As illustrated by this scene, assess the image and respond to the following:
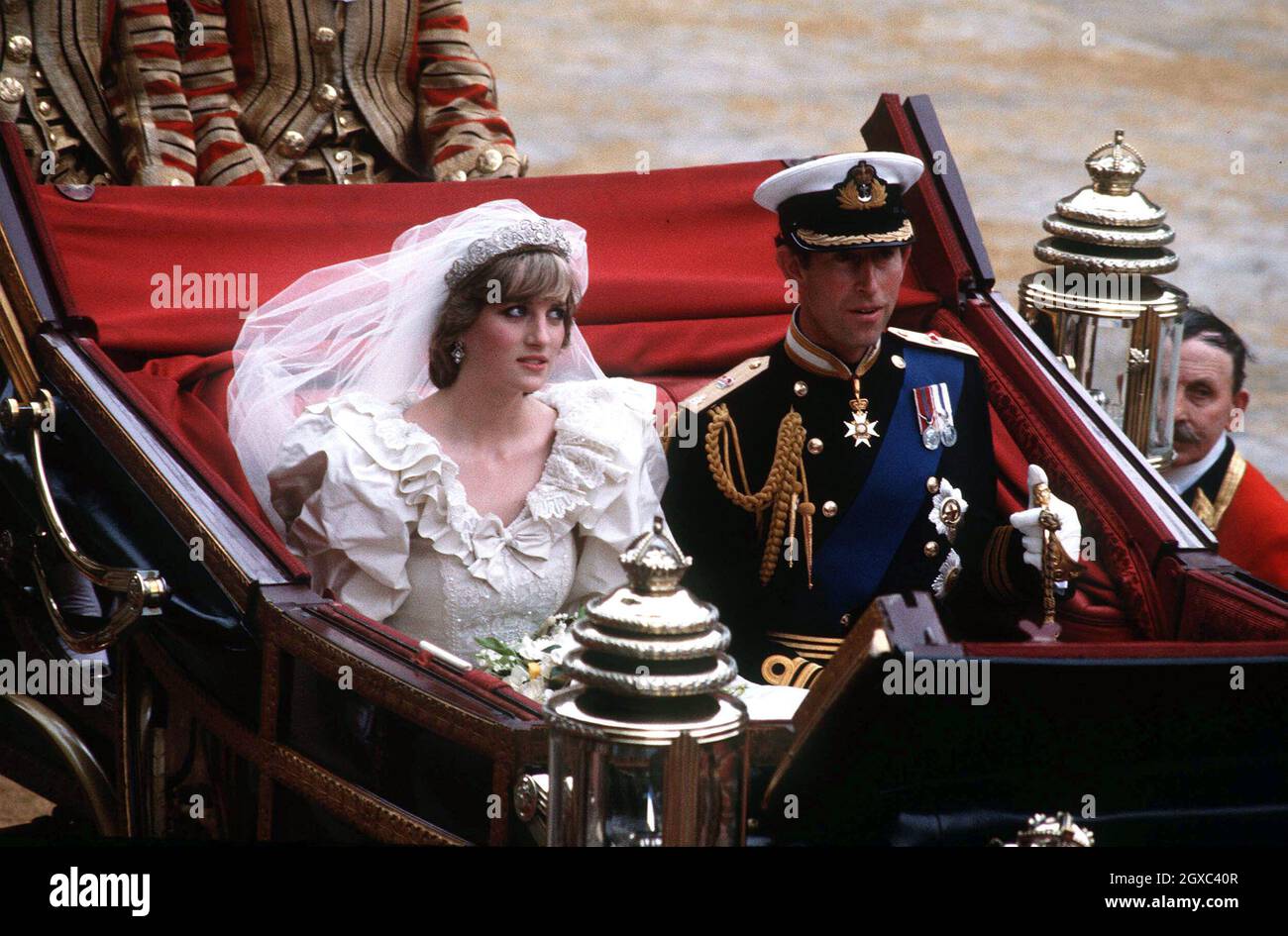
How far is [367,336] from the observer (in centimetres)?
305

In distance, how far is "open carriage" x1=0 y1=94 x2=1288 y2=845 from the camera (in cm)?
216

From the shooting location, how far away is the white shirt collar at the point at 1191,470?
389cm

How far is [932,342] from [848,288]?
0.33m

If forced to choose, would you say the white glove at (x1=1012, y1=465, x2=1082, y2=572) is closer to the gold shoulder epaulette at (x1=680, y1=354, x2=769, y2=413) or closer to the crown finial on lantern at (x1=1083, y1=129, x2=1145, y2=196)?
the gold shoulder epaulette at (x1=680, y1=354, x2=769, y2=413)

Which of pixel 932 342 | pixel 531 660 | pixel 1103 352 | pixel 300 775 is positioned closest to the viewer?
pixel 300 775

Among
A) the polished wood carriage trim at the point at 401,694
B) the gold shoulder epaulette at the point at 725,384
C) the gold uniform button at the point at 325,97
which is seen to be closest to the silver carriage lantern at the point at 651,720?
the polished wood carriage trim at the point at 401,694

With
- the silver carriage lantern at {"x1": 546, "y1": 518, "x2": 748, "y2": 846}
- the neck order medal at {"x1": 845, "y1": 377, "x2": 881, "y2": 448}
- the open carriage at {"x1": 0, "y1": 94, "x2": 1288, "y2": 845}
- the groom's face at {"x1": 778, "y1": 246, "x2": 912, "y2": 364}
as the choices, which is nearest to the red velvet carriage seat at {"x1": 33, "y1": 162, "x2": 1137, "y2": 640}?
the open carriage at {"x1": 0, "y1": 94, "x2": 1288, "y2": 845}

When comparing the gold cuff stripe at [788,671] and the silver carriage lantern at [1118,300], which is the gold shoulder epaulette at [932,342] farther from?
the silver carriage lantern at [1118,300]

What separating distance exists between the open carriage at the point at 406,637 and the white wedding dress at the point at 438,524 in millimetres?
117

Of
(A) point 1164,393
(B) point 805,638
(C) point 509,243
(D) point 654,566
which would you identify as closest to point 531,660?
(B) point 805,638

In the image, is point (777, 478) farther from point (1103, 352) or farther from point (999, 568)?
point (1103, 352)

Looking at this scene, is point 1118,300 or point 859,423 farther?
point 1118,300

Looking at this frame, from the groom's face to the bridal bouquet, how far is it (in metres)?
0.57

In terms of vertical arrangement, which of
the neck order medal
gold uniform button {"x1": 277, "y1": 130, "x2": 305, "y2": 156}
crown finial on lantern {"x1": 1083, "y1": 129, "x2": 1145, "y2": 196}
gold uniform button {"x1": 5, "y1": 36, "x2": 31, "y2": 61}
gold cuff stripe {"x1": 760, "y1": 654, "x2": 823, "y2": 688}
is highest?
gold uniform button {"x1": 5, "y1": 36, "x2": 31, "y2": 61}
